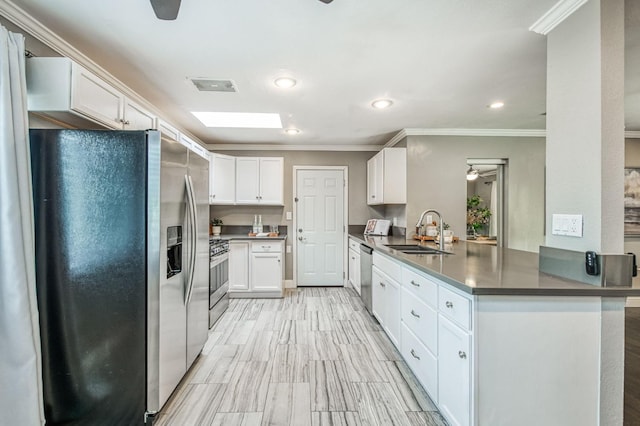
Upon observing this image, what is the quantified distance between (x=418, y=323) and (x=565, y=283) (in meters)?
0.89

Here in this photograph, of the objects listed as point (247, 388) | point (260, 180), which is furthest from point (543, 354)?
point (260, 180)

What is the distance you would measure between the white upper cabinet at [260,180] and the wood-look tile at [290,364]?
2.47 m

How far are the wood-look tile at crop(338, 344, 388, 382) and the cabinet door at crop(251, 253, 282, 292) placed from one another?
1773 mm

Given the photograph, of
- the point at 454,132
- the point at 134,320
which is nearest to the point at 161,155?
the point at 134,320

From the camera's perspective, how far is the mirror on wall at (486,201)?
Answer: 4.01 metres

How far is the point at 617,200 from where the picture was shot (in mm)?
1363

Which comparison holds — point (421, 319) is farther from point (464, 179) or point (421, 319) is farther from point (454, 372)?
point (464, 179)

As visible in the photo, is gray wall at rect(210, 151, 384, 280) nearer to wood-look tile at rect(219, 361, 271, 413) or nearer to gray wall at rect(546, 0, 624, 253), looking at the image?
wood-look tile at rect(219, 361, 271, 413)

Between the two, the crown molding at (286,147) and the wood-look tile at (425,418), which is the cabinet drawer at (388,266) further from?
the crown molding at (286,147)

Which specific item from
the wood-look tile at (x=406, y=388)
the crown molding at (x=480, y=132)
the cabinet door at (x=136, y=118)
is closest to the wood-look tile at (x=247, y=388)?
the wood-look tile at (x=406, y=388)

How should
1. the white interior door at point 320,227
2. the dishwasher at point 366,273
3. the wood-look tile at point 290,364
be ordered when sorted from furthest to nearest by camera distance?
the white interior door at point 320,227, the dishwasher at point 366,273, the wood-look tile at point 290,364

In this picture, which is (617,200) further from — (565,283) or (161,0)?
(161,0)

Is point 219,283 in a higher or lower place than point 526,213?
lower

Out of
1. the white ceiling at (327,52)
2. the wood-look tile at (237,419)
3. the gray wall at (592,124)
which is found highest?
the white ceiling at (327,52)
